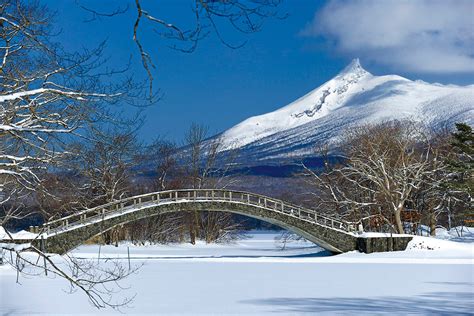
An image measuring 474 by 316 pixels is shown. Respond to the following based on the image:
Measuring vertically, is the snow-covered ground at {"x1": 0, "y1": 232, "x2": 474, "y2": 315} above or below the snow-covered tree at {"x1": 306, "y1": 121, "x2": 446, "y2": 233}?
below

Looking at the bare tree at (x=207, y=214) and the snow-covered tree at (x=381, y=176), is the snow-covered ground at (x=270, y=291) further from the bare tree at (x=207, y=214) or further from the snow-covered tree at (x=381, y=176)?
the bare tree at (x=207, y=214)

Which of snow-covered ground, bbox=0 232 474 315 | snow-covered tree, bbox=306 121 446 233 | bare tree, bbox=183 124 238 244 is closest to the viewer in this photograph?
snow-covered ground, bbox=0 232 474 315

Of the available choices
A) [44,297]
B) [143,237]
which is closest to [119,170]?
[143,237]

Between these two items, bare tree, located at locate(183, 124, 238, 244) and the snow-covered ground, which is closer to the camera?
the snow-covered ground

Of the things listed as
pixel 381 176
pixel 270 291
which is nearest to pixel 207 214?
pixel 381 176

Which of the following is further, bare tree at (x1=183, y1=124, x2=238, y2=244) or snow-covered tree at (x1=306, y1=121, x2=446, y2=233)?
bare tree at (x1=183, y1=124, x2=238, y2=244)

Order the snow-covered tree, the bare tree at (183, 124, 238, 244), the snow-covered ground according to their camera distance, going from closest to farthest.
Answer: the snow-covered ground → the snow-covered tree → the bare tree at (183, 124, 238, 244)

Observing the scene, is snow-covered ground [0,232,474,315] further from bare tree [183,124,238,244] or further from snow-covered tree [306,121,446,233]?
bare tree [183,124,238,244]

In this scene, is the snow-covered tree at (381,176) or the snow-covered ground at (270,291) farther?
the snow-covered tree at (381,176)

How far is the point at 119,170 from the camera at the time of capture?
142 feet

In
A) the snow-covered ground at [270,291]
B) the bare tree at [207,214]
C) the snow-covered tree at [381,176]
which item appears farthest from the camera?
the bare tree at [207,214]

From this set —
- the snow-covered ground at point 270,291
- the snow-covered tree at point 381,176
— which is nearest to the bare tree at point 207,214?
the snow-covered tree at point 381,176

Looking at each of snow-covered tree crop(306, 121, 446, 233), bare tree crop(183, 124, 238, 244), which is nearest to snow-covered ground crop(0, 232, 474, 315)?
snow-covered tree crop(306, 121, 446, 233)

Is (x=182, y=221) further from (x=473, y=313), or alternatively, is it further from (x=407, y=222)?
(x=473, y=313)
